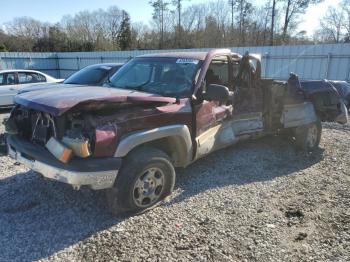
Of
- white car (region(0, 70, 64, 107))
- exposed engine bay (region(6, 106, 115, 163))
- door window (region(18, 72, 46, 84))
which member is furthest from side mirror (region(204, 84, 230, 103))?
door window (region(18, 72, 46, 84))

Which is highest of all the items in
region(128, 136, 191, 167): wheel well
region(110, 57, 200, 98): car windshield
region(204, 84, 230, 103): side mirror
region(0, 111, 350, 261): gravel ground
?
region(110, 57, 200, 98): car windshield

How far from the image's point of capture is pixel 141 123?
12.1ft

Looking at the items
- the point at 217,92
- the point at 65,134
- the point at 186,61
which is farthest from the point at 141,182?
the point at 186,61

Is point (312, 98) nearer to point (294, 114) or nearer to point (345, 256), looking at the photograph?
point (294, 114)

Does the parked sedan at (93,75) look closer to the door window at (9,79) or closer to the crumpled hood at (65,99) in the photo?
the door window at (9,79)

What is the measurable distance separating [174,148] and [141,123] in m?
0.77

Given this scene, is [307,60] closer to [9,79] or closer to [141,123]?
[9,79]

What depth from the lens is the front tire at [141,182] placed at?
11.8ft

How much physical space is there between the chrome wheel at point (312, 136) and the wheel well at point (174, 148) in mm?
3324

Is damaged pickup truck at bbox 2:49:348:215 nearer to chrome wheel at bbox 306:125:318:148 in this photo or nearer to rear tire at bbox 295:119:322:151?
rear tire at bbox 295:119:322:151

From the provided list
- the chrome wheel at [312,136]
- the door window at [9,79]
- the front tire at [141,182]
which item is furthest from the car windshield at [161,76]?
the door window at [9,79]

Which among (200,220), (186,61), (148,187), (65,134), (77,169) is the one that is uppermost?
(186,61)

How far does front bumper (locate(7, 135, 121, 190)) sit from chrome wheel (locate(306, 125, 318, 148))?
14.8 ft

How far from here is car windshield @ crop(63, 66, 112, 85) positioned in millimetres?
9086
